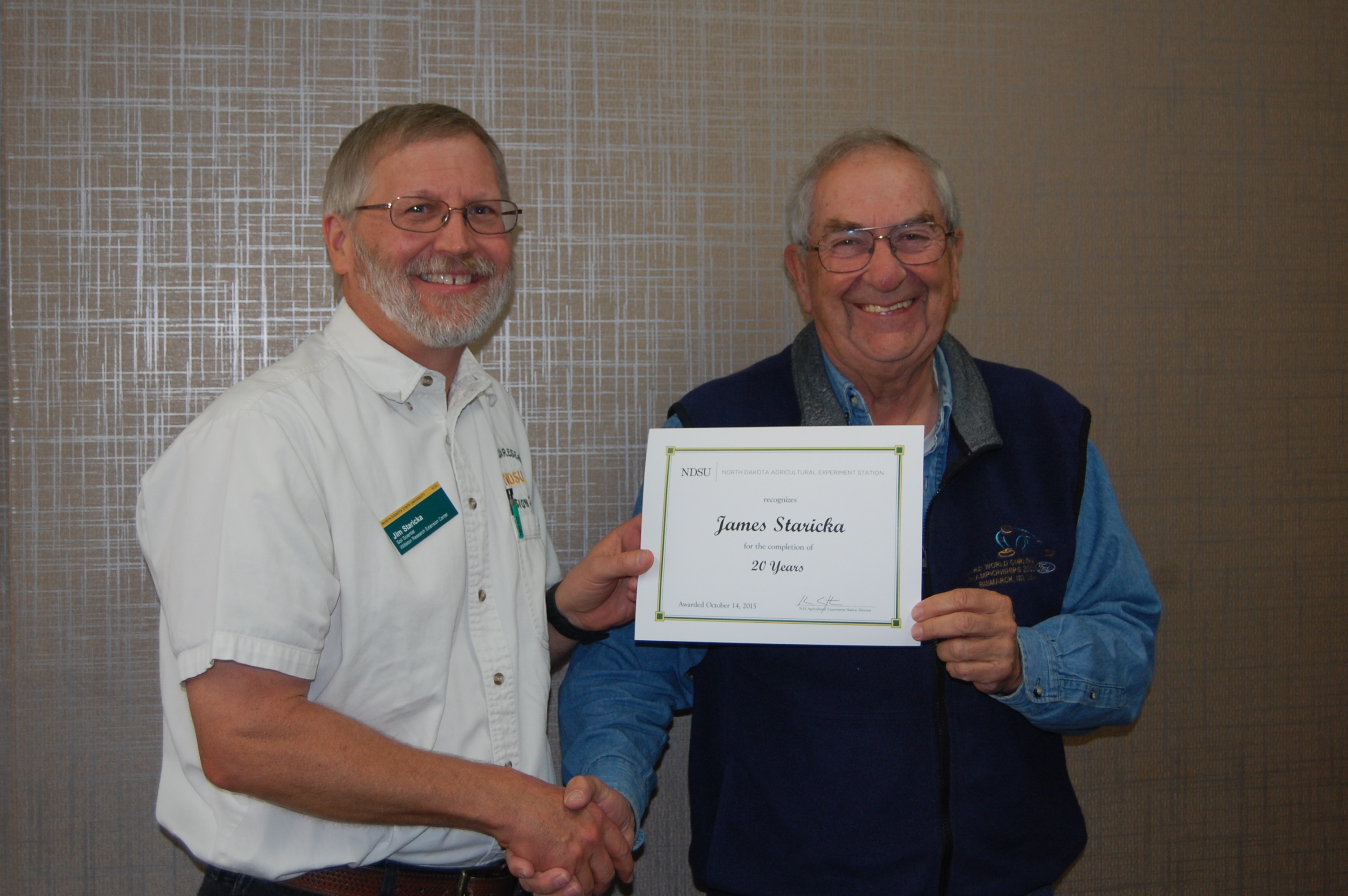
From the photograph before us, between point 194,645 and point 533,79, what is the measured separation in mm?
1490

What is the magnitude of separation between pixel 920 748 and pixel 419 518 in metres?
0.93

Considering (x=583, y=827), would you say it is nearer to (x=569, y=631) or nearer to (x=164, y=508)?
(x=569, y=631)

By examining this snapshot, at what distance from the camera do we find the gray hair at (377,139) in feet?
5.38

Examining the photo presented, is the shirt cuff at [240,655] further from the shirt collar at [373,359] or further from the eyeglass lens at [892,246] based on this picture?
the eyeglass lens at [892,246]

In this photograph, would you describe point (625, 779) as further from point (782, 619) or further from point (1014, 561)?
point (1014, 561)

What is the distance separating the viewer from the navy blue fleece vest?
159 cm

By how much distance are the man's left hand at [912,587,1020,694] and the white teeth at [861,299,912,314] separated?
1.71 feet

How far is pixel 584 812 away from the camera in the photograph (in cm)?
156

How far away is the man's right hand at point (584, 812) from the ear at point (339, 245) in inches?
38.5

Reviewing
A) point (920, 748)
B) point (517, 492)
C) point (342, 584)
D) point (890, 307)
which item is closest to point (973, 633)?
point (920, 748)

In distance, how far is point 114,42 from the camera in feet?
6.91

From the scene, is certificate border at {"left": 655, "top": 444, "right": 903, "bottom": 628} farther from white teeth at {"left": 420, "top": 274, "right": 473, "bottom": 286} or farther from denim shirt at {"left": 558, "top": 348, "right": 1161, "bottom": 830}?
white teeth at {"left": 420, "top": 274, "right": 473, "bottom": 286}

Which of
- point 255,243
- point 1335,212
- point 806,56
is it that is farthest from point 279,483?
point 1335,212
